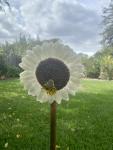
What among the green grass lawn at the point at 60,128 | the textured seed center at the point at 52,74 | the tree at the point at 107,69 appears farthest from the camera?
the tree at the point at 107,69

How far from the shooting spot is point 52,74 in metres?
2.72

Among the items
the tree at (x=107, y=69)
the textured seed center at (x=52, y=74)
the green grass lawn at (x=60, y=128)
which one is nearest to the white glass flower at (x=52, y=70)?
the textured seed center at (x=52, y=74)

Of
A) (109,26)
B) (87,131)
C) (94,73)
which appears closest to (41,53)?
(87,131)

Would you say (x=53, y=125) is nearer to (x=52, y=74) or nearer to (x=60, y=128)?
(x=52, y=74)

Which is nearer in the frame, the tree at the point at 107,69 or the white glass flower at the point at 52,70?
the white glass flower at the point at 52,70

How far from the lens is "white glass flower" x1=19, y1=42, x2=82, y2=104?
2.74 metres

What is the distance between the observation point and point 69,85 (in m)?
2.83

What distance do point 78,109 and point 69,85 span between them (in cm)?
710

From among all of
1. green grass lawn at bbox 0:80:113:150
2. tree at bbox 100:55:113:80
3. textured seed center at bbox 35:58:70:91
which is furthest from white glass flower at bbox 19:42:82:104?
tree at bbox 100:55:113:80

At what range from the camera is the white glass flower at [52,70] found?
2740 mm

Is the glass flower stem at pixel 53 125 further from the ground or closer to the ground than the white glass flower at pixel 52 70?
closer to the ground

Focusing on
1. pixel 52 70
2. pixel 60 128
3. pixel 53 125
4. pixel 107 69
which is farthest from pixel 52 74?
pixel 107 69

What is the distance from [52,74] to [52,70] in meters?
0.03

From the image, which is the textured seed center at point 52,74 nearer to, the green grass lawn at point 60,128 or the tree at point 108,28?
the green grass lawn at point 60,128
